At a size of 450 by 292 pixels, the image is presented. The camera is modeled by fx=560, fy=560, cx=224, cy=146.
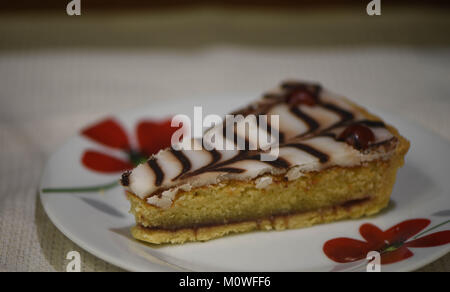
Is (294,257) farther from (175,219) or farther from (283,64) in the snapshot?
(283,64)

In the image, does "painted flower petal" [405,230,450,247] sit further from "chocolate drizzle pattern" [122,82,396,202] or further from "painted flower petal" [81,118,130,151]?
"painted flower petal" [81,118,130,151]

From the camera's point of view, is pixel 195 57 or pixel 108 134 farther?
pixel 195 57

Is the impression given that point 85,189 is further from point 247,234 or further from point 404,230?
point 404,230

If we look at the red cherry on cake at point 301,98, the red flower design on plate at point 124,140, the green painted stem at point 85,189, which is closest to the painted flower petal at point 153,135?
the red flower design on plate at point 124,140

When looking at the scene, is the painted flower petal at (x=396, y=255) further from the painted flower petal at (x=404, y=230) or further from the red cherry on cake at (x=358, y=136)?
the red cherry on cake at (x=358, y=136)

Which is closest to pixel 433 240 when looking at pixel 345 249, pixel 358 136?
pixel 345 249

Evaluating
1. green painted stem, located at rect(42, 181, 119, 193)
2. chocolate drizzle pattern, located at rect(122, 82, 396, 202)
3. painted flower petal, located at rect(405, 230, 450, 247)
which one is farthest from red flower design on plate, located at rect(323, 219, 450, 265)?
green painted stem, located at rect(42, 181, 119, 193)
